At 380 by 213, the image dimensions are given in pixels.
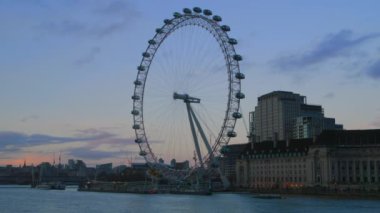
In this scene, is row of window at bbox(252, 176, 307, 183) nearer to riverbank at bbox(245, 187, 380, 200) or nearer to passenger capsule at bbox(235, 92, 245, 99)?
riverbank at bbox(245, 187, 380, 200)

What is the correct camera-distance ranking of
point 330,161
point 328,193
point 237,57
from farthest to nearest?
point 330,161, point 328,193, point 237,57

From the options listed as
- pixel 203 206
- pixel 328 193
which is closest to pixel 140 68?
pixel 203 206

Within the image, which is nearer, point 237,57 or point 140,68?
point 237,57

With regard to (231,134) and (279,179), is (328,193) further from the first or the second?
(231,134)

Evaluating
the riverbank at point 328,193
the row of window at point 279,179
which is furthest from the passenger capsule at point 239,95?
the row of window at point 279,179

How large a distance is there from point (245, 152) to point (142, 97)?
63100 millimetres

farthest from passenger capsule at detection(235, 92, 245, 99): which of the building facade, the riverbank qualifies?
the building facade

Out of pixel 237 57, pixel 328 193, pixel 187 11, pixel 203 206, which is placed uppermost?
pixel 187 11

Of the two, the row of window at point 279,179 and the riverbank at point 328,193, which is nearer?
the riverbank at point 328,193

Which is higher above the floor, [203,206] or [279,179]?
[279,179]

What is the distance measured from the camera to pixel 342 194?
9312 cm

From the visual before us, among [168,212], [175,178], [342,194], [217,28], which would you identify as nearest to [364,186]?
[342,194]

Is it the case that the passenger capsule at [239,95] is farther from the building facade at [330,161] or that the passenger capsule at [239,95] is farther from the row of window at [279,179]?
the row of window at [279,179]

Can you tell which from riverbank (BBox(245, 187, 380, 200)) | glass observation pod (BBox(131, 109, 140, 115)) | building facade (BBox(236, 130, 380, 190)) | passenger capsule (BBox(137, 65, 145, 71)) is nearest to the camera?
passenger capsule (BBox(137, 65, 145, 71))
